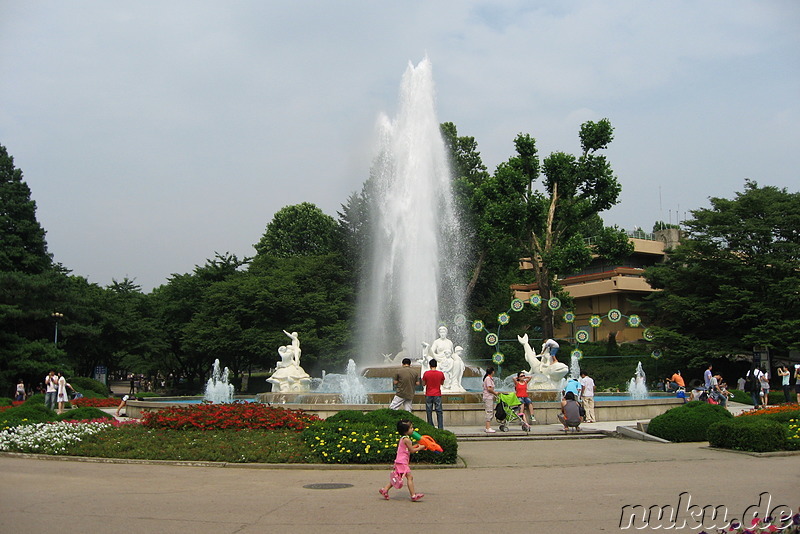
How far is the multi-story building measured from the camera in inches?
2618

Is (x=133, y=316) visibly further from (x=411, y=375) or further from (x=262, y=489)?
(x=262, y=489)

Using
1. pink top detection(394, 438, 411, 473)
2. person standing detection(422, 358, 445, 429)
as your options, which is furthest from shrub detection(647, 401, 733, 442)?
pink top detection(394, 438, 411, 473)

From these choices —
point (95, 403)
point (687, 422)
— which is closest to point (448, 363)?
point (687, 422)

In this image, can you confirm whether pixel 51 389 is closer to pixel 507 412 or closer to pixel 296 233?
pixel 507 412

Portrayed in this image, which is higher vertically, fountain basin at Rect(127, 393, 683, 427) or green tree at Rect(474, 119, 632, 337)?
green tree at Rect(474, 119, 632, 337)

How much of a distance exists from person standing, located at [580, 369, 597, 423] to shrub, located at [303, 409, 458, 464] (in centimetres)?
886

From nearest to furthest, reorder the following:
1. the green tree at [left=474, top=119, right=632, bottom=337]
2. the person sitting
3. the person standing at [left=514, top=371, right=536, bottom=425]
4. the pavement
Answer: the pavement
the person sitting
the person standing at [left=514, top=371, right=536, bottom=425]
the green tree at [left=474, top=119, right=632, bottom=337]

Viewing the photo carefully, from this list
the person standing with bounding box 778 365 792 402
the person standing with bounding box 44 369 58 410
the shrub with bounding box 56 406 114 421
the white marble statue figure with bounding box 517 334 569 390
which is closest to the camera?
the shrub with bounding box 56 406 114 421

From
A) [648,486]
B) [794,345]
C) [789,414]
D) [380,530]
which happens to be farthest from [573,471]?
[794,345]

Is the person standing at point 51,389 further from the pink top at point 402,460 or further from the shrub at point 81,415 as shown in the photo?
the pink top at point 402,460

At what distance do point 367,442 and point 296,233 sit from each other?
61.0m

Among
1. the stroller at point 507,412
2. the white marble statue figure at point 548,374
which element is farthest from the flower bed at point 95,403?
the stroller at point 507,412

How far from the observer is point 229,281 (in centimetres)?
5616

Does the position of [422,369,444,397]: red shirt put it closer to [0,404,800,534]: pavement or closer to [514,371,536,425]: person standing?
[0,404,800,534]: pavement
